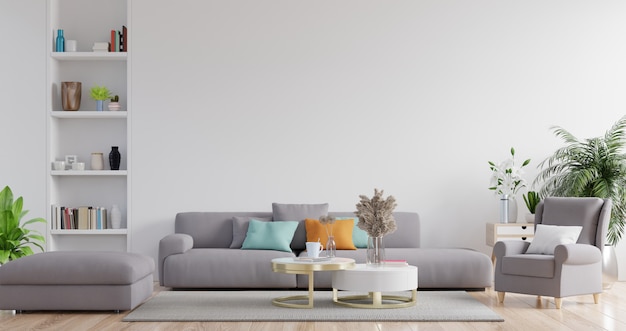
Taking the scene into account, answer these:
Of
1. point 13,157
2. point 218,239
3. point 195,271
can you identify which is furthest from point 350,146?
point 13,157

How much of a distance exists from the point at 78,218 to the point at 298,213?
2305 mm

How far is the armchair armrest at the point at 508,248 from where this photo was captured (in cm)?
667

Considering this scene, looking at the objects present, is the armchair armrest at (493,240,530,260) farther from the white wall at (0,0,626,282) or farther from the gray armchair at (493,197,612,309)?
the white wall at (0,0,626,282)

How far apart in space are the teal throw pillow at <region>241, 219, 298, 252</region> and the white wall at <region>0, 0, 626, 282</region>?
694 mm

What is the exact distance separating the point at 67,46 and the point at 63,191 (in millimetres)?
1529

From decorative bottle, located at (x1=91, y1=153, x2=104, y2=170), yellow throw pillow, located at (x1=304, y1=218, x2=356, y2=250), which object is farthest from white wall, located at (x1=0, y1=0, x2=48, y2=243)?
yellow throw pillow, located at (x1=304, y1=218, x2=356, y2=250)

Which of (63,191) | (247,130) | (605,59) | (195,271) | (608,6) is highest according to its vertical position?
(608,6)

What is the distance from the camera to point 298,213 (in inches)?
309

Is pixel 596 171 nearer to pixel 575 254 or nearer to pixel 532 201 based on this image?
pixel 532 201

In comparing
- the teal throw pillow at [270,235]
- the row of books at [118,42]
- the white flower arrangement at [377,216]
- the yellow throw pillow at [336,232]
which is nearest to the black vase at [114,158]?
the row of books at [118,42]


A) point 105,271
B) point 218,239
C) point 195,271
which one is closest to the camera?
point 105,271

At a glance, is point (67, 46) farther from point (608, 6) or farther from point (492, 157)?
point (608, 6)

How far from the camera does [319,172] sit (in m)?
8.34

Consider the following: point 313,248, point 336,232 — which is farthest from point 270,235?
point 313,248
